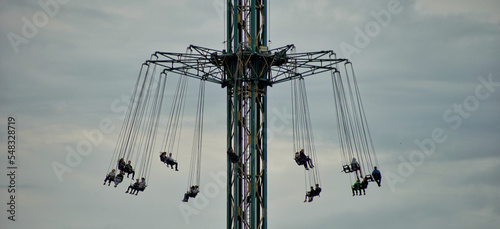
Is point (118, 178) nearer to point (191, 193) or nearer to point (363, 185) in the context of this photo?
point (191, 193)

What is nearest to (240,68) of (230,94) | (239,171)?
(230,94)

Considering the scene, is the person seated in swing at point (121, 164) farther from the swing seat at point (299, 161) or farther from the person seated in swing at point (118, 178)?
the swing seat at point (299, 161)

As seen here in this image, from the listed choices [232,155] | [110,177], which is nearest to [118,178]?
[110,177]

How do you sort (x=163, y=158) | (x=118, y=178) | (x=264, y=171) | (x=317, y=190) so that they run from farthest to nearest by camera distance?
(x=264, y=171)
(x=317, y=190)
(x=163, y=158)
(x=118, y=178)

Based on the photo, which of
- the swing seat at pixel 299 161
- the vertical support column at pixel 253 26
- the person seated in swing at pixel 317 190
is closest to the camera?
the swing seat at pixel 299 161

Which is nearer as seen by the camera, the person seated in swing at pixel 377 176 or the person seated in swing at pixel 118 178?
the person seated in swing at pixel 377 176

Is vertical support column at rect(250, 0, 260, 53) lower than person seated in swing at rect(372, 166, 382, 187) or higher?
higher

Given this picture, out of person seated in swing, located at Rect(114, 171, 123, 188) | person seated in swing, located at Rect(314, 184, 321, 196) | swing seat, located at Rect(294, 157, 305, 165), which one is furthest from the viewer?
person seated in swing, located at Rect(314, 184, 321, 196)

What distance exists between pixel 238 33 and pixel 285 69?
3530 mm

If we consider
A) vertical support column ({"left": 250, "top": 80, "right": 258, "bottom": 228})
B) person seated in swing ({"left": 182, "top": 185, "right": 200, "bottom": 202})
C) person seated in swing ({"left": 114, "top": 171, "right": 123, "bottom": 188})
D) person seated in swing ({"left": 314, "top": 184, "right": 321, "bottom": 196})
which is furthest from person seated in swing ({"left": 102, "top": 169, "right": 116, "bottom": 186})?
person seated in swing ({"left": 314, "top": 184, "right": 321, "bottom": 196})

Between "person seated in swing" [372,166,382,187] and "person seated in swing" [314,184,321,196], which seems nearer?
"person seated in swing" [372,166,382,187]

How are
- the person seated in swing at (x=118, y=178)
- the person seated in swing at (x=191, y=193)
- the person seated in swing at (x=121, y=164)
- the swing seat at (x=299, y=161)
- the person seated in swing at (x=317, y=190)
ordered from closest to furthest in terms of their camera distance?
the person seated in swing at (x=121, y=164), the person seated in swing at (x=118, y=178), the swing seat at (x=299, y=161), the person seated in swing at (x=317, y=190), the person seated in swing at (x=191, y=193)

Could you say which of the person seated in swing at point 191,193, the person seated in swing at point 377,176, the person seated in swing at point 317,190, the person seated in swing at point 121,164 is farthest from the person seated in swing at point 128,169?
the person seated in swing at point 377,176

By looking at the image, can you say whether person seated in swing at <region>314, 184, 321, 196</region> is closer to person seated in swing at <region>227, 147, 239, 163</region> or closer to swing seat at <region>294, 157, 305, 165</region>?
swing seat at <region>294, 157, 305, 165</region>
